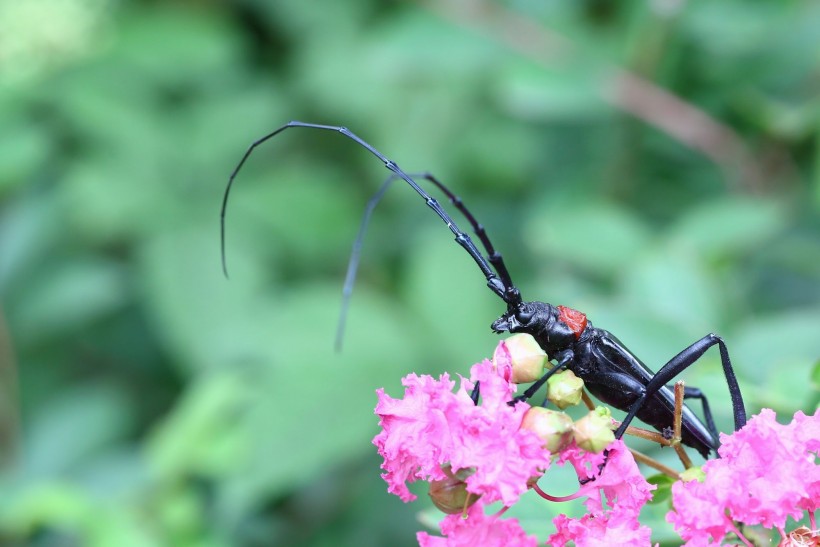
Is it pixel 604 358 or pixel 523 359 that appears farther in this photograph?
pixel 604 358

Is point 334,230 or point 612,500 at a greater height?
point 334,230

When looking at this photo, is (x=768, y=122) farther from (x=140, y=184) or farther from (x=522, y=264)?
(x=140, y=184)

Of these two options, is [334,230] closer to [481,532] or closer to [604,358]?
[604,358]

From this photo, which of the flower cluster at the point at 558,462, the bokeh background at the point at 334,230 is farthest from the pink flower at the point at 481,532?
the bokeh background at the point at 334,230

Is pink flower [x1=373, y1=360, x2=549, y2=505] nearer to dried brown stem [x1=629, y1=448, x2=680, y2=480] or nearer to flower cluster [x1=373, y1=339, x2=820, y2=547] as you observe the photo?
flower cluster [x1=373, y1=339, x2=820, y2=547]

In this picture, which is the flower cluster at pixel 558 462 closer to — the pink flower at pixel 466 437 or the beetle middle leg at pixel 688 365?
the pink flower at pixel 466 437

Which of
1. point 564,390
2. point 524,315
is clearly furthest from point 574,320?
point 564,390
